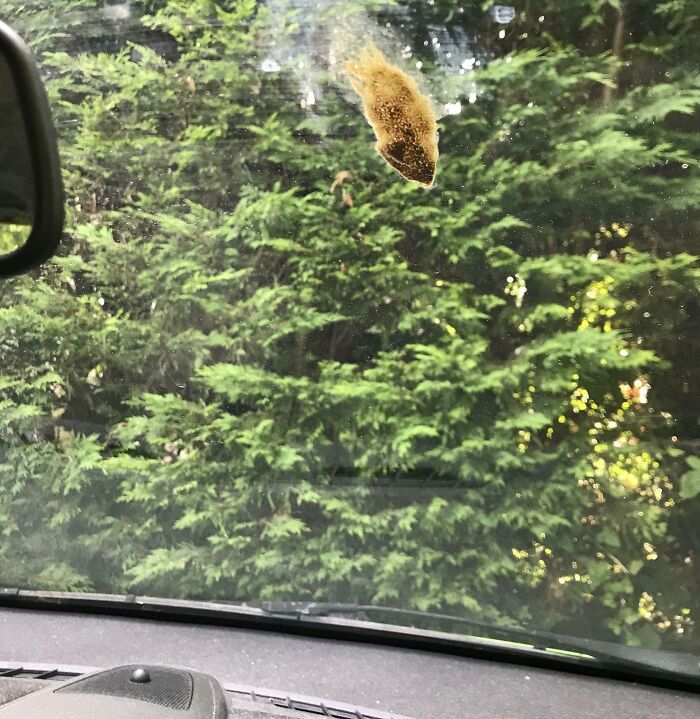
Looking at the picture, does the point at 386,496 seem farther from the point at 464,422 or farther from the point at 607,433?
the point at 607,433

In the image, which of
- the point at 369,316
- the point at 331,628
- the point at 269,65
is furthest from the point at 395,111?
the point at 331,628

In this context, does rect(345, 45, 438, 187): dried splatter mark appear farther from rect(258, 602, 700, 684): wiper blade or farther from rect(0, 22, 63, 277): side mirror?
rect(0, 22, 63, 277): side mirror

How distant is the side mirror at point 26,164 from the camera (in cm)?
126

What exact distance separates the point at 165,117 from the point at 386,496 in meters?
2.42

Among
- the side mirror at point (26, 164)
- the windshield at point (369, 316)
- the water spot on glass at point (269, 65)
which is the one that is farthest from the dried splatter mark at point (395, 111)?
the side mirror at point (26, 164)

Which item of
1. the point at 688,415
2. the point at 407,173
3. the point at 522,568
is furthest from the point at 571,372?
the point at 407,173

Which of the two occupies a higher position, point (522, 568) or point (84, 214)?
→ point (84, 214)

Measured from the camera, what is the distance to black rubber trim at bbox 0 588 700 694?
2330mm

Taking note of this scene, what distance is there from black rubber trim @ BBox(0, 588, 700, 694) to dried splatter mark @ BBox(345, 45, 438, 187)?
85.9 inches

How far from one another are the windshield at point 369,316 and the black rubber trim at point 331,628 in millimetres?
183

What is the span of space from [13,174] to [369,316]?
228 cm

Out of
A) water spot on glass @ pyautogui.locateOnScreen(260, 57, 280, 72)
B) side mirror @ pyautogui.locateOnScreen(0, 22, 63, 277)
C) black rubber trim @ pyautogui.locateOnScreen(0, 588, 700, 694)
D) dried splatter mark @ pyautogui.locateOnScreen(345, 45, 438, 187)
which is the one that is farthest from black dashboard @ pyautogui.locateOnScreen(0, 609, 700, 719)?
water spot on glass @ pyautogui.locateOnScreen(260, 57, 280, 72)

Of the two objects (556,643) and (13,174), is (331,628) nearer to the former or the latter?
(556,643)

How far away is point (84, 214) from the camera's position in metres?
3.76
